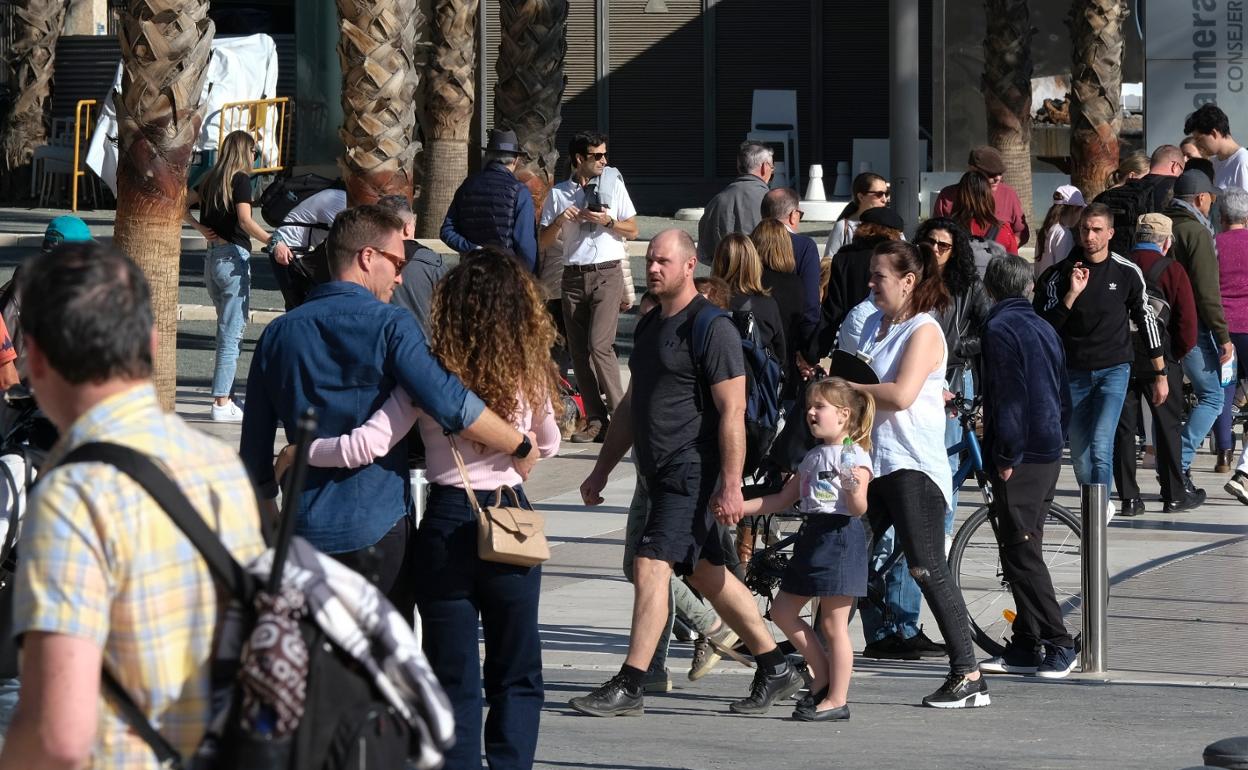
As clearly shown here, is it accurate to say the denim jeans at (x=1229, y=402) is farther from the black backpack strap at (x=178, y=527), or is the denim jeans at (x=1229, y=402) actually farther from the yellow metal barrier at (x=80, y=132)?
the yellow metal barrier at (x=80, y=132)

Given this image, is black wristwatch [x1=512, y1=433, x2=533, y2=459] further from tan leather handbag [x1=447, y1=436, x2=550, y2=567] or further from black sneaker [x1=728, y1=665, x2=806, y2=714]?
black sneaker [x1=728, y1=665, x2=806, y2=714]

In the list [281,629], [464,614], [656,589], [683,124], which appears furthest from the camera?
[683,124]

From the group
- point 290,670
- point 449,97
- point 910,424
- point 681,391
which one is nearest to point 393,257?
point 681,391

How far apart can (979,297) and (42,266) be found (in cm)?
756

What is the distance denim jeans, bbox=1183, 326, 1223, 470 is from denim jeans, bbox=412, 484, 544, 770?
7.50 metres

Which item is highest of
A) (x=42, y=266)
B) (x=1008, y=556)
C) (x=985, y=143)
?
(x=985, y=143)

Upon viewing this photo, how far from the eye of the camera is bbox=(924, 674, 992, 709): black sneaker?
7.62 metres

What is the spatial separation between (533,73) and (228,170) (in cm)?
656


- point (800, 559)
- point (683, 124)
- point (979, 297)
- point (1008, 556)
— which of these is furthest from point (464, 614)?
point (683, 124)

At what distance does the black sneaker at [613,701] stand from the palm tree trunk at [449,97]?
14.6 m

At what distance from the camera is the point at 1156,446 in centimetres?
1201

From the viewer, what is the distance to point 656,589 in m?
7.24

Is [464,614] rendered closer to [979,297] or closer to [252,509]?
[252,509]

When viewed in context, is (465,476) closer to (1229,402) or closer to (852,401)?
(852,401)
